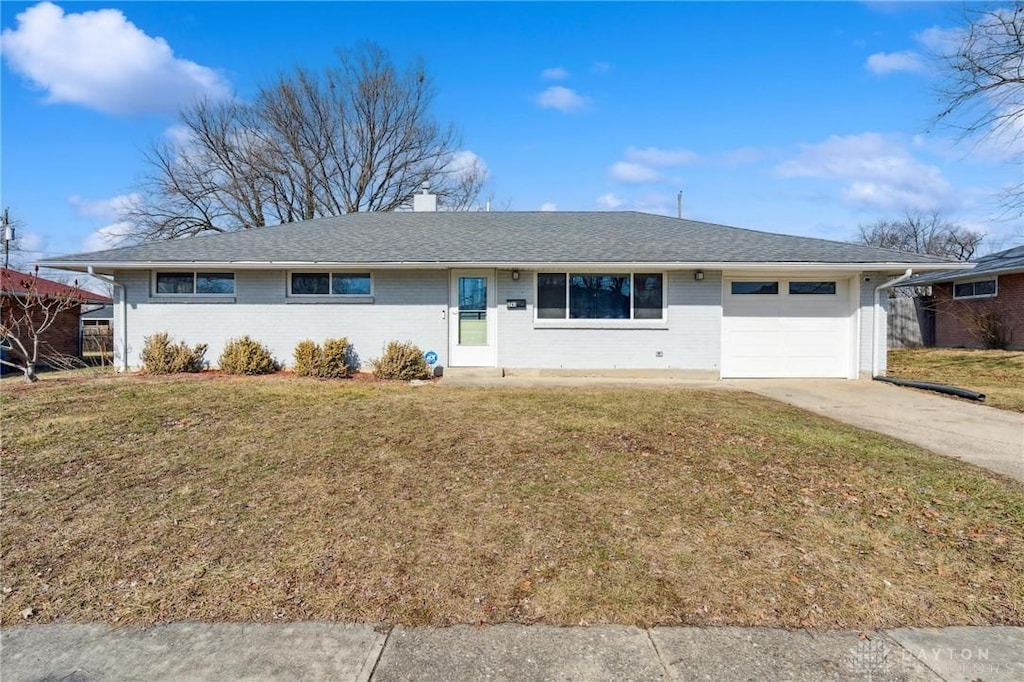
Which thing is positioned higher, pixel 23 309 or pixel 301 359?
pixel 23 309

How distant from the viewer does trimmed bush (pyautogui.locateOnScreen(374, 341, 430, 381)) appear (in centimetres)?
1124

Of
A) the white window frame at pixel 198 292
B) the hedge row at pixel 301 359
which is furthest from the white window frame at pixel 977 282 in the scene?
the white window frame at pixel 198 292

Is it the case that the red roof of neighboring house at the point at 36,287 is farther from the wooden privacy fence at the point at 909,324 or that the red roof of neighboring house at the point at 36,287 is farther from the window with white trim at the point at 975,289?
the window with white trim at the point at 975,289

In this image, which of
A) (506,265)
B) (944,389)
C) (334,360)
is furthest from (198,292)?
(944,389)

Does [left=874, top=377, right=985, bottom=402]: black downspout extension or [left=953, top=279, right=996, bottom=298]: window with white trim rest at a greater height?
[left=953, top=279, right=996, bottom=298]: window with white trim

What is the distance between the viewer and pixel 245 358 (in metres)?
11.3

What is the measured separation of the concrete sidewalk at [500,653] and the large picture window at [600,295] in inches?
357

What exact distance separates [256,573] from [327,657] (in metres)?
1.01

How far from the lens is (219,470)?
5.12m

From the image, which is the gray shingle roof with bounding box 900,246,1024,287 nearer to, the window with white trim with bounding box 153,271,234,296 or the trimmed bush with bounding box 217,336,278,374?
the trimmed bush with bounding box 217,336,278,374

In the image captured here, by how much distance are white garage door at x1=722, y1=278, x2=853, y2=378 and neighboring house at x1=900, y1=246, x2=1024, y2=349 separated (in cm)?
1024

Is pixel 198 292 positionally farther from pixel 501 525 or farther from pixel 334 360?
pixel 501 525

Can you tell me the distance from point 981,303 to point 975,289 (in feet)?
2.76

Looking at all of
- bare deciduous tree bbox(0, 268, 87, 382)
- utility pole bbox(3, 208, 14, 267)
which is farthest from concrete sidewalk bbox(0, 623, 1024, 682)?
utility pole bbox(3, 208, 14, 267)
